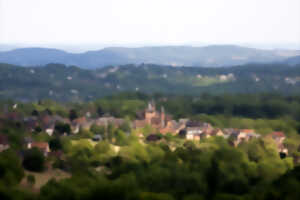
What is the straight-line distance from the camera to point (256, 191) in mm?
25703

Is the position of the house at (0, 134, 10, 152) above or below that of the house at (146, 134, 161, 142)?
above

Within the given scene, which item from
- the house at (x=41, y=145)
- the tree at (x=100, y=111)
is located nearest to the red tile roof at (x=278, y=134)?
the house at (x=41, y=145)

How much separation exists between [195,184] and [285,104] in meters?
49.6

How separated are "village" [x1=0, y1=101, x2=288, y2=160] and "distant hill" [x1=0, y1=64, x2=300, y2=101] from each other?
181 feet

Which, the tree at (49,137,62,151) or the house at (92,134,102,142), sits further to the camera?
the house at (92,134,102,142)

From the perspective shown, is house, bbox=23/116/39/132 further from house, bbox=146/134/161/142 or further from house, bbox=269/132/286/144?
house, bbox=269/132/286/144

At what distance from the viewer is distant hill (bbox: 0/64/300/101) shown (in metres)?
124

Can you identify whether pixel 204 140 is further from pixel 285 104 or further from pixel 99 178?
→ pixel 285 104

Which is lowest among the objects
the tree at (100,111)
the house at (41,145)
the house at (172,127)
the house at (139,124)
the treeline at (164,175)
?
the tree at (100,111)

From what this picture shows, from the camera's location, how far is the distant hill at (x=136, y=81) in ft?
407

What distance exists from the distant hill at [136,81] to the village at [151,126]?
55.1 m

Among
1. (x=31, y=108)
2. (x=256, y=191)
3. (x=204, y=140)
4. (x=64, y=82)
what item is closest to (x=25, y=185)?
(x=256, y=191)

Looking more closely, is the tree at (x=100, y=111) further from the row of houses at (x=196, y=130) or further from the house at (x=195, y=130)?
the house at (x=195, y=130)

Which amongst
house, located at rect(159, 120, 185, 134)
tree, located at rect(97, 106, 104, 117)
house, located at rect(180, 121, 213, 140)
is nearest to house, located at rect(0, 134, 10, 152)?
house, located at rect(159, 120, 185, 134)
